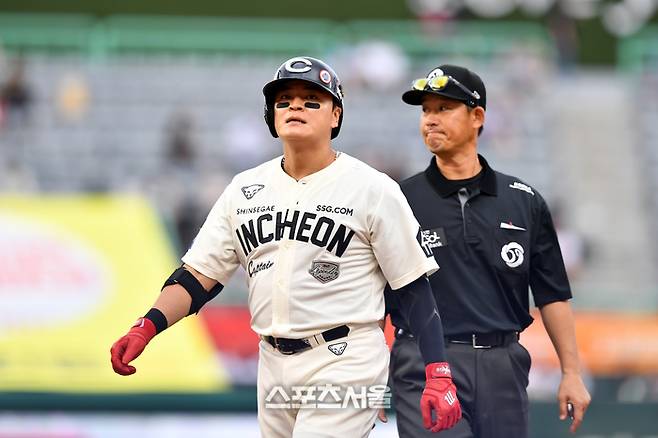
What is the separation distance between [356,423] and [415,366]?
27.1 inches

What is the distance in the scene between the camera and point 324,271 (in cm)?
479

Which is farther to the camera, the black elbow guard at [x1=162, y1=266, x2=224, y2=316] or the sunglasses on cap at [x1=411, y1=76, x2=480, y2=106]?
the sunglasses on cap at [x1=411, y1=76, x2=480, y2=106]

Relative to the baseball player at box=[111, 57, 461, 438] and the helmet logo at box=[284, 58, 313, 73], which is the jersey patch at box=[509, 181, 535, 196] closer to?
the baseball player at box=[111, 57, 461, 438]

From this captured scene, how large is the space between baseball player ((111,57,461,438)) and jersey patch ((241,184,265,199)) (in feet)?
0.04

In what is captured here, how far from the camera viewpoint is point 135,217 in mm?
14086

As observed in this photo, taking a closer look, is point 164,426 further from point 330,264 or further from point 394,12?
point 394,12

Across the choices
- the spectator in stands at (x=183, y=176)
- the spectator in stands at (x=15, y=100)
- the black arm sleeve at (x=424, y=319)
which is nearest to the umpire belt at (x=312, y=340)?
the black arm sleeve at (x=424, y=319)

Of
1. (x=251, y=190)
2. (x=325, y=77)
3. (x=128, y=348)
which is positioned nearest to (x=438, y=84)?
(x=325, y=77)

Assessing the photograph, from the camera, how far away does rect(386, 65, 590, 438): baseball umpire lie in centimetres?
538

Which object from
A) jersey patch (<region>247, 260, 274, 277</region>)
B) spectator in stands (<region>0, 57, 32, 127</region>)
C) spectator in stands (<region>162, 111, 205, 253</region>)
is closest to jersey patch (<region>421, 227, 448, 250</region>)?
jersey patch (<region>247, 260, 274, 277</region>)

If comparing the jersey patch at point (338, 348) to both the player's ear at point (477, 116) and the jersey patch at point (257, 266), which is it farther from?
the player's ear at point (477, 116)

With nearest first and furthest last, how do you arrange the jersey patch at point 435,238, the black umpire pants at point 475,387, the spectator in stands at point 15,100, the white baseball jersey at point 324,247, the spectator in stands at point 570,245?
the white baseball jersey at point 324,247 → the black umpire pants at point 475,387 → the jersey patch at point 435,238 → the spectator in stands at point 570,245 → the spectator in stands at point 15,100

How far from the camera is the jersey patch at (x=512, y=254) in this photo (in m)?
5.51

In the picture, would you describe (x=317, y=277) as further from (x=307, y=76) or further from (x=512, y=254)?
(x=512, y=254)
